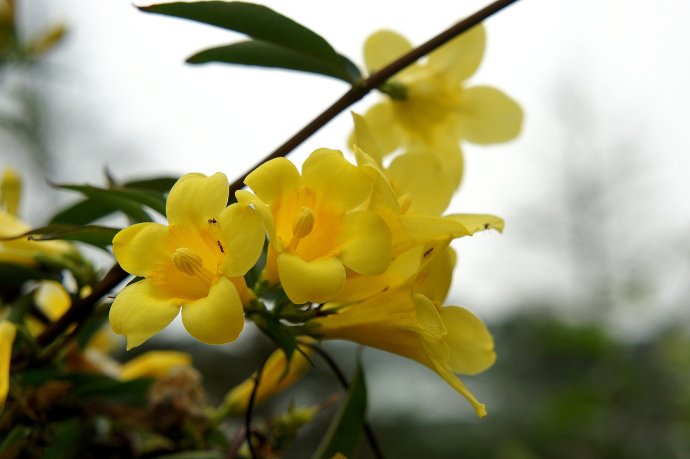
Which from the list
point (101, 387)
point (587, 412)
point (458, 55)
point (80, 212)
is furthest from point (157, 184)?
point (587, 412)

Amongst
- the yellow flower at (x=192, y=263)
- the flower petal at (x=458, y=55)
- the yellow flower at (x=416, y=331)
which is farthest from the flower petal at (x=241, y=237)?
the flower petal at (x=458, y=55)

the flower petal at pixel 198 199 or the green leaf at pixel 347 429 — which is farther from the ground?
the flower petal at pixel 198 199

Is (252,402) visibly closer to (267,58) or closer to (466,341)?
(466,341)

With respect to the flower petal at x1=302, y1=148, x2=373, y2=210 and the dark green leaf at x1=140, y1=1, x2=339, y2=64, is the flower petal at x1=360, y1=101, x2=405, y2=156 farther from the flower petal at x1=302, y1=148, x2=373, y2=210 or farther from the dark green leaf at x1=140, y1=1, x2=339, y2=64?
the flower petal at x1=302, y1=148, x2=373, y2=210

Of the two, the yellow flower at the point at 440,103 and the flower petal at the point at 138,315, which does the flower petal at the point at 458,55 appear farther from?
the flower petal at the point at 138,315

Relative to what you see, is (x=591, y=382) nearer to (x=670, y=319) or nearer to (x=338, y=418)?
(x=670, y=319)

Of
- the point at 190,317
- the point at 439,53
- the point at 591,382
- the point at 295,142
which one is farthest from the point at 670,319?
the point at 190,317

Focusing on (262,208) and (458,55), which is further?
(458,55)
